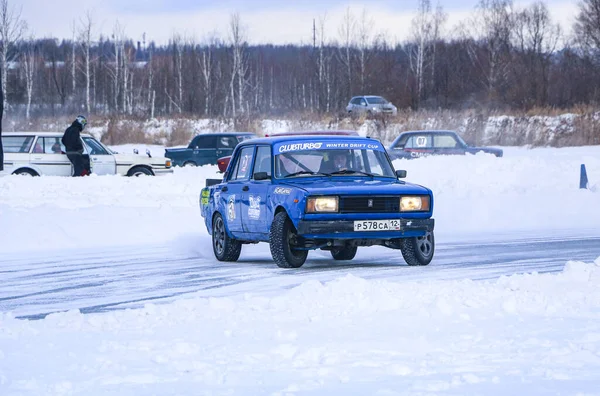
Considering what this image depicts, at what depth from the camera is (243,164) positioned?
13602 mm

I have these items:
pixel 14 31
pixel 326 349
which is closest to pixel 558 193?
pixel 326 349

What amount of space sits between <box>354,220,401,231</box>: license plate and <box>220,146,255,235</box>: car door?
6.25 feet

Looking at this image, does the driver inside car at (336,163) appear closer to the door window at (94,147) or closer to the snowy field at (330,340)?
the snowy field at (330,340)

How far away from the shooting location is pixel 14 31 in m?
69.2

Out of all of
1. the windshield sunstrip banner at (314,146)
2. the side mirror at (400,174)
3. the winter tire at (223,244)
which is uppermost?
the windshield sunstrip banner at (314,146)

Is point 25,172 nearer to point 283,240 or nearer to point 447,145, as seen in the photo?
point 447,145

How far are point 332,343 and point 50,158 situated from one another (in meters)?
19.8

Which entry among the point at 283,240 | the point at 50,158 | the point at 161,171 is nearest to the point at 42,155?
the point at 50,158

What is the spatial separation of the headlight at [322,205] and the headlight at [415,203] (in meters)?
0.81

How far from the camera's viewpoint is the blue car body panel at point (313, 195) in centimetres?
1166

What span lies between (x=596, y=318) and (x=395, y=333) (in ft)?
5.30

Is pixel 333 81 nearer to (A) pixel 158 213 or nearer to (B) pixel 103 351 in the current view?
(A) pixel 158 213

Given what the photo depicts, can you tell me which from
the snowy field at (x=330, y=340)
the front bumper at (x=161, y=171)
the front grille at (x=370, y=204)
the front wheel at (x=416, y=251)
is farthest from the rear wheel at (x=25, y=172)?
the front grille at (x=370, y=204)

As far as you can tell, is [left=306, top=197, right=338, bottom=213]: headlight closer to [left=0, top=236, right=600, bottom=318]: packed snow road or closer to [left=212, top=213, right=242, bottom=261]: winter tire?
[left=0, top=236, right=600, bottom=318]: packed snow road
